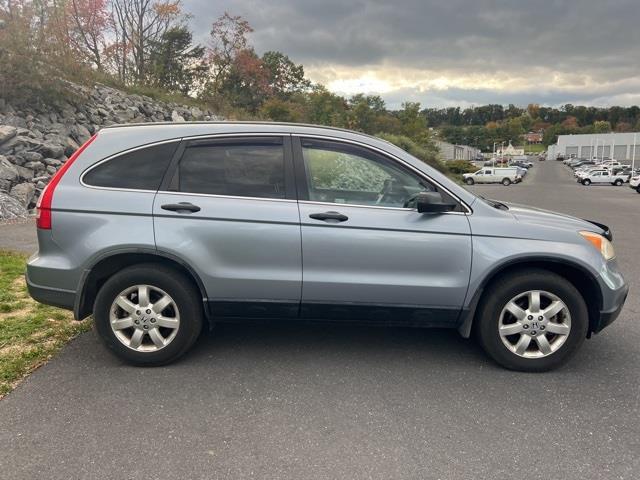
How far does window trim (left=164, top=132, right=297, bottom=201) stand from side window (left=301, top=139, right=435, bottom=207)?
0.43ft

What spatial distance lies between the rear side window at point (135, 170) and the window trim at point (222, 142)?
0.06m

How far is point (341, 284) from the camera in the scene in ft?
11.7

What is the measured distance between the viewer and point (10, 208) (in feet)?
34.0

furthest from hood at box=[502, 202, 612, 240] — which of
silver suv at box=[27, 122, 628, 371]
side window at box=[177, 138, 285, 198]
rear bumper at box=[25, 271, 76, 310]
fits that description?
rear bumper at box=[25, 271, 76, 310]

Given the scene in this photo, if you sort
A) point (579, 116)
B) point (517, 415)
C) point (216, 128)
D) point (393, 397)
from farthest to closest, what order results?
point (579, 116)
point (216, 128)
point (393, 397)
point (517, 415)

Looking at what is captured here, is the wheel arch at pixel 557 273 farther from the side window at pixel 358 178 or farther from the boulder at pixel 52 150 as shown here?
the boulder at pixel 52 150

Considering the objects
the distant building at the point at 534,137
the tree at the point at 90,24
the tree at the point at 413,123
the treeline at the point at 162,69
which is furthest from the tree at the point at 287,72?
the distant building at the point at 534,137

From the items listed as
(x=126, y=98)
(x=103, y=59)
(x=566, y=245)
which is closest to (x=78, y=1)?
(x=103, y=59)

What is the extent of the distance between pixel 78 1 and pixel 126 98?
7645mm

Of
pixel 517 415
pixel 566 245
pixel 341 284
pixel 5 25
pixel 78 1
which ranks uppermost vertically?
pixel 78 1

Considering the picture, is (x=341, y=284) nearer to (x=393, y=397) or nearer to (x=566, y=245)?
(x=393, y=397)

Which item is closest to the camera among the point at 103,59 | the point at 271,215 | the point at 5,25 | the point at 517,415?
the point at 517,415

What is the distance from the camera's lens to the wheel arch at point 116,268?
3557 millimetres

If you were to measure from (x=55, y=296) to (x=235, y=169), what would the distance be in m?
1.66
